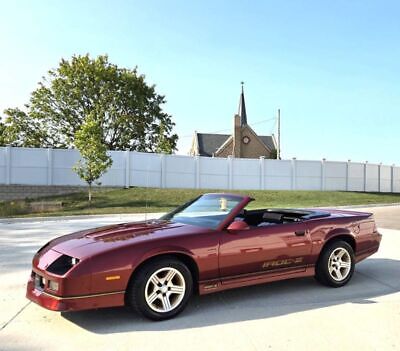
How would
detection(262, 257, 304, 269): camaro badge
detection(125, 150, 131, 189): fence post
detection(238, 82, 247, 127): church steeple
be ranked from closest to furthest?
1. detection(262, 257, 304, 269): camaro badge
2. detection(125, 150, 131, 189): fence post
3. detection(238, 82, 247, 127): church steeple

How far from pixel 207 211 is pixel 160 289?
1387 millimetres

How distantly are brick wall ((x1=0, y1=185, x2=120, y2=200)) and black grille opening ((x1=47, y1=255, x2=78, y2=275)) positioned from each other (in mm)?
25071

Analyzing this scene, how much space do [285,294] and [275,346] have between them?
5.74 ft

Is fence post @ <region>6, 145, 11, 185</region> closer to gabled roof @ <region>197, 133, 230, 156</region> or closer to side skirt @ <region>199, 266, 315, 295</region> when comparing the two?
side skirt @ <region>199, 266, 315, 295</region>

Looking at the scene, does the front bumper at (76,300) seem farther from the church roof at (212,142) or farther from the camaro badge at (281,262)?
the church roof at (212,142)


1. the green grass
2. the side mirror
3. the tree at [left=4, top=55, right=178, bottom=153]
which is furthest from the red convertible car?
the tree at [left=4, top=55, right=178, bottom=153]

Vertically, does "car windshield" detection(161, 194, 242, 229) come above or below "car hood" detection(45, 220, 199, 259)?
above

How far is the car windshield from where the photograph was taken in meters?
5.40

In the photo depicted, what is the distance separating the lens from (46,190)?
28.8 meters

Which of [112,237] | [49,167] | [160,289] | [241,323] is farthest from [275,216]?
[49,167]

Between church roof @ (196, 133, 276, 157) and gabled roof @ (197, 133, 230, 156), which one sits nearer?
gabled roof @ (197, 133, 230, 156)

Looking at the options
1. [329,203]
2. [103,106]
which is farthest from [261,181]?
[103,106]

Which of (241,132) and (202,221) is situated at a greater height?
(241,132)

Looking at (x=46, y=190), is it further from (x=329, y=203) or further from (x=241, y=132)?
(x=241, y=132)
